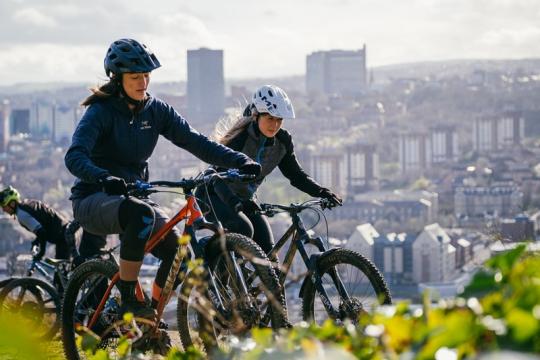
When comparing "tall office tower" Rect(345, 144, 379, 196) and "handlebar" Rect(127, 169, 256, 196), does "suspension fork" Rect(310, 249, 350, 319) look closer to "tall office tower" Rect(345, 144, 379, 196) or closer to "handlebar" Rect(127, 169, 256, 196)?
"handlebar" Rect(127, 169, 256, 196)

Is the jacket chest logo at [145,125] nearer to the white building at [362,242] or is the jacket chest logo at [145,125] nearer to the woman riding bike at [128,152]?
the woman riding bike at [128,152]

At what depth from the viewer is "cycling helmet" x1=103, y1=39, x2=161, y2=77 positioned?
365 cm

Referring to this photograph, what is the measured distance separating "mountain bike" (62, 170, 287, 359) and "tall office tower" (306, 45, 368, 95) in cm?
14709

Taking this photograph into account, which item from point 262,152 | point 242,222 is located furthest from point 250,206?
point 262,152

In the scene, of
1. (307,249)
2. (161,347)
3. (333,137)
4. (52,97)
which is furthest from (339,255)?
(52,97)

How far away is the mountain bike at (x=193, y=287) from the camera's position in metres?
3.46

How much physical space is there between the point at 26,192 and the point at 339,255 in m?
78.2

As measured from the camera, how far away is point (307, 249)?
4.06 meters

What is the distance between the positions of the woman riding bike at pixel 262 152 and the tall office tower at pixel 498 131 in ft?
313

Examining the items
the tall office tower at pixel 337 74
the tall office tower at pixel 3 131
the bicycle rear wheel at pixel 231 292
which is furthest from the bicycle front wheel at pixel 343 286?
the tall office tower at pixel 337 74

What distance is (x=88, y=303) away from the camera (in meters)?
3.89

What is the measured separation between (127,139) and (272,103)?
922 millimetres

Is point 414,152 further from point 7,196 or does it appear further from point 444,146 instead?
point 7,196

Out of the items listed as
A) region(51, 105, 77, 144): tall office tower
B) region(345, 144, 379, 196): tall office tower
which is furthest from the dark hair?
region(51, 105, 77, 144): tall office tower
